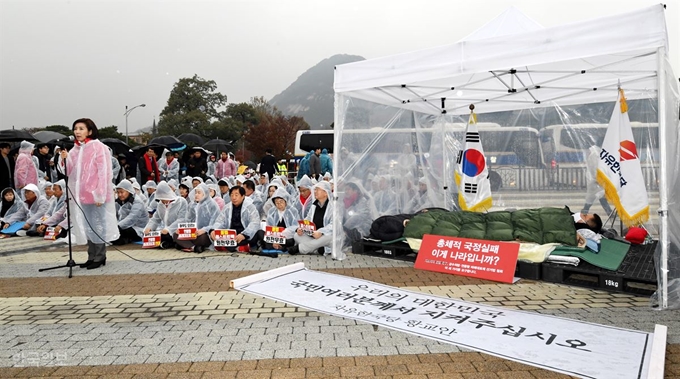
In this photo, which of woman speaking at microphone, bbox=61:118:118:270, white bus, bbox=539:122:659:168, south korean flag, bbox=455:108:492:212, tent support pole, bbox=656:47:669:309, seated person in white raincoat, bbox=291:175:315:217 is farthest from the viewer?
south korean flag, bbox=455:108:492:212

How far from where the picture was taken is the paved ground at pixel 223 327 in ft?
9.70

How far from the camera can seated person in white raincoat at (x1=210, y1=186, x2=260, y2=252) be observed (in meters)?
7.27

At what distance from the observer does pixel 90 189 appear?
19.1ft

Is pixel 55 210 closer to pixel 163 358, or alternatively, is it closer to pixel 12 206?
pixel 12 206

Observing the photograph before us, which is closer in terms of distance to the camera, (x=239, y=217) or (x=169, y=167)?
(x=239, y=217)

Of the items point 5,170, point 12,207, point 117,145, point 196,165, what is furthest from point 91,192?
point 117,145

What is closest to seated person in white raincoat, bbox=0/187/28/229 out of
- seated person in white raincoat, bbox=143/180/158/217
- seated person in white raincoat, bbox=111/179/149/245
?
seated person in white raincoat, bbox=143/180/158/217

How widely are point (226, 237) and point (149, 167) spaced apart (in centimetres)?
707

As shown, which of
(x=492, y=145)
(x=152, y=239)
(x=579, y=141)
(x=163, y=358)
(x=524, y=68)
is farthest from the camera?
(x=492, y=145)

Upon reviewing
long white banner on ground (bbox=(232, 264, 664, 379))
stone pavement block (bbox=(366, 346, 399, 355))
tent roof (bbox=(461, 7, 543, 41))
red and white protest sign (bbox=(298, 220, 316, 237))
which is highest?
tent roof (bbox=(461, 7, 543, 41))

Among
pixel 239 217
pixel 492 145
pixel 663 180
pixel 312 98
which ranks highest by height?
pixel 312 98

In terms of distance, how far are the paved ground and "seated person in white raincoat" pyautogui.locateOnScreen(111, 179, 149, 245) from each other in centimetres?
228

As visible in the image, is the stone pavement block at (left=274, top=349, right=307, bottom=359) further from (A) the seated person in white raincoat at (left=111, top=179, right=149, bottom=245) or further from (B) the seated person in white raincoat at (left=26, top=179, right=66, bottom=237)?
(B) the seated person in white raincoat at (left=26, top=179, right=66, bottom=237)

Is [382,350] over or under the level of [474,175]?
under
